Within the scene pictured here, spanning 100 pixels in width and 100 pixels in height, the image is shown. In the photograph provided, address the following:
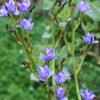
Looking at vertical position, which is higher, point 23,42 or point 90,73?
point 23,42

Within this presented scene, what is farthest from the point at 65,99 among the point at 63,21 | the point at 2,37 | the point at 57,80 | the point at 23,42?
the point at 2,37

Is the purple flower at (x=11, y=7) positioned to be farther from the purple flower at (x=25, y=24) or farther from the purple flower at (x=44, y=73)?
the purple flower at (x=44, y=73)

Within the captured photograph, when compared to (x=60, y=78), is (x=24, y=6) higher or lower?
higher

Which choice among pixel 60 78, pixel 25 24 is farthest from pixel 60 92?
pixel 25 24

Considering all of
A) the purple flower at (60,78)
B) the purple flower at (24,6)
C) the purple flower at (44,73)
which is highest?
the purple flower at (24,6)

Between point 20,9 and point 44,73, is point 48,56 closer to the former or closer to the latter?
point 44,73

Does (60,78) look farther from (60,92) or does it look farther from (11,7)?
(11,7)

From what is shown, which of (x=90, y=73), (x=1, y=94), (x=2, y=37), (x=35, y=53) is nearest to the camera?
(x=35, y=53)

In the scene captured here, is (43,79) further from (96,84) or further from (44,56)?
(96,84)

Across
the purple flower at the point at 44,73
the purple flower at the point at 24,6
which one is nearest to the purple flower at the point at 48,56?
the purple flower at the point at 44,73

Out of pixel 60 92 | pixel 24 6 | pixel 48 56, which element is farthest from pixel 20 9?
pixel 60 92

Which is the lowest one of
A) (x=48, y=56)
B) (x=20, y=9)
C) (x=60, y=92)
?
(x=60, y=92)
